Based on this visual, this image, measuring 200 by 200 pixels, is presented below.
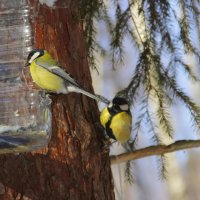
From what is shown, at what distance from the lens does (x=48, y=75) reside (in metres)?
1.53

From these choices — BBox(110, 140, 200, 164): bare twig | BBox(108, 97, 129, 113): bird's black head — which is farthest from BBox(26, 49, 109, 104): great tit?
BBox(110, 140, 200, 164): bare twig

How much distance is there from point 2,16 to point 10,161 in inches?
16.4

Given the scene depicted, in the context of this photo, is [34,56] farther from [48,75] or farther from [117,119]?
[117,119]

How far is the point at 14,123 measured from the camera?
56.4 inches

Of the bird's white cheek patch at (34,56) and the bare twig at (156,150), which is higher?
the bird's white cheek patch at (34,56)

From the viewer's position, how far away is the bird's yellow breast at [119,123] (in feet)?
5.71

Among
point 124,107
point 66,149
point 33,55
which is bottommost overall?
point 66,149

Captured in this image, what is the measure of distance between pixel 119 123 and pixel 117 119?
2 cm

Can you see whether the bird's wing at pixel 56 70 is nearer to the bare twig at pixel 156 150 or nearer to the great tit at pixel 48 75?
the great tit at pixel 48 75

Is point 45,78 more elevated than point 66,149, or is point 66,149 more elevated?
point 45,78

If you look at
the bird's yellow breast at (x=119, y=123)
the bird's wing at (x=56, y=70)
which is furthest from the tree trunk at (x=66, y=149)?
the bird's wing at (x=56, y=70)

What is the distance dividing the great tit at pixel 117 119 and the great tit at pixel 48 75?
216 mm

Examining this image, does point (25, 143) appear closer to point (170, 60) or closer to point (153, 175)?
point (170, 60)

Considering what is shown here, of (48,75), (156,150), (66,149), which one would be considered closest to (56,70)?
(48,75)
